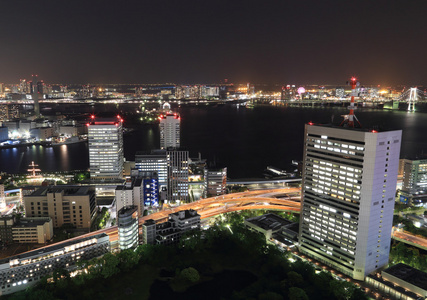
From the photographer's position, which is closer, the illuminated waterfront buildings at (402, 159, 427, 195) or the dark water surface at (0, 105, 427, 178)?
the illuminated waterfront buildings at (402, 159, 427, 195)

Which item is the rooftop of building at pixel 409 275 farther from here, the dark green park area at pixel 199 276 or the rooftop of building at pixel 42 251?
the rooftop of building at pixel 42 251

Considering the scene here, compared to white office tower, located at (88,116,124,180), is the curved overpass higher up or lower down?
lower down

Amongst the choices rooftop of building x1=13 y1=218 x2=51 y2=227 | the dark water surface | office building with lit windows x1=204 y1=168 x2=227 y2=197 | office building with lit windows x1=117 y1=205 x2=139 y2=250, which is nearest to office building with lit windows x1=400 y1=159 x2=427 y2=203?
the dark water surface

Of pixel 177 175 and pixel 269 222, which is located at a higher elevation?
pixel 177 175

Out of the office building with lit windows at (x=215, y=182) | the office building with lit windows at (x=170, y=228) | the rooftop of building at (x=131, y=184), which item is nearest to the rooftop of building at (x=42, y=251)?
the office building with lit windows at (x=170, y=228)

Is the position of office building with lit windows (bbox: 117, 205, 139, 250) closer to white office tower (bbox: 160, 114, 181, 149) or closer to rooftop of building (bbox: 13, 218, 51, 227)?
rooftop of building (bbox: 13, 218, 51, 227)

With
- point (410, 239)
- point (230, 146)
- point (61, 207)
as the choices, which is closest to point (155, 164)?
point (61, 207)

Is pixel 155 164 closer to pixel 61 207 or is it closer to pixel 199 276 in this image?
pixel 61 207
